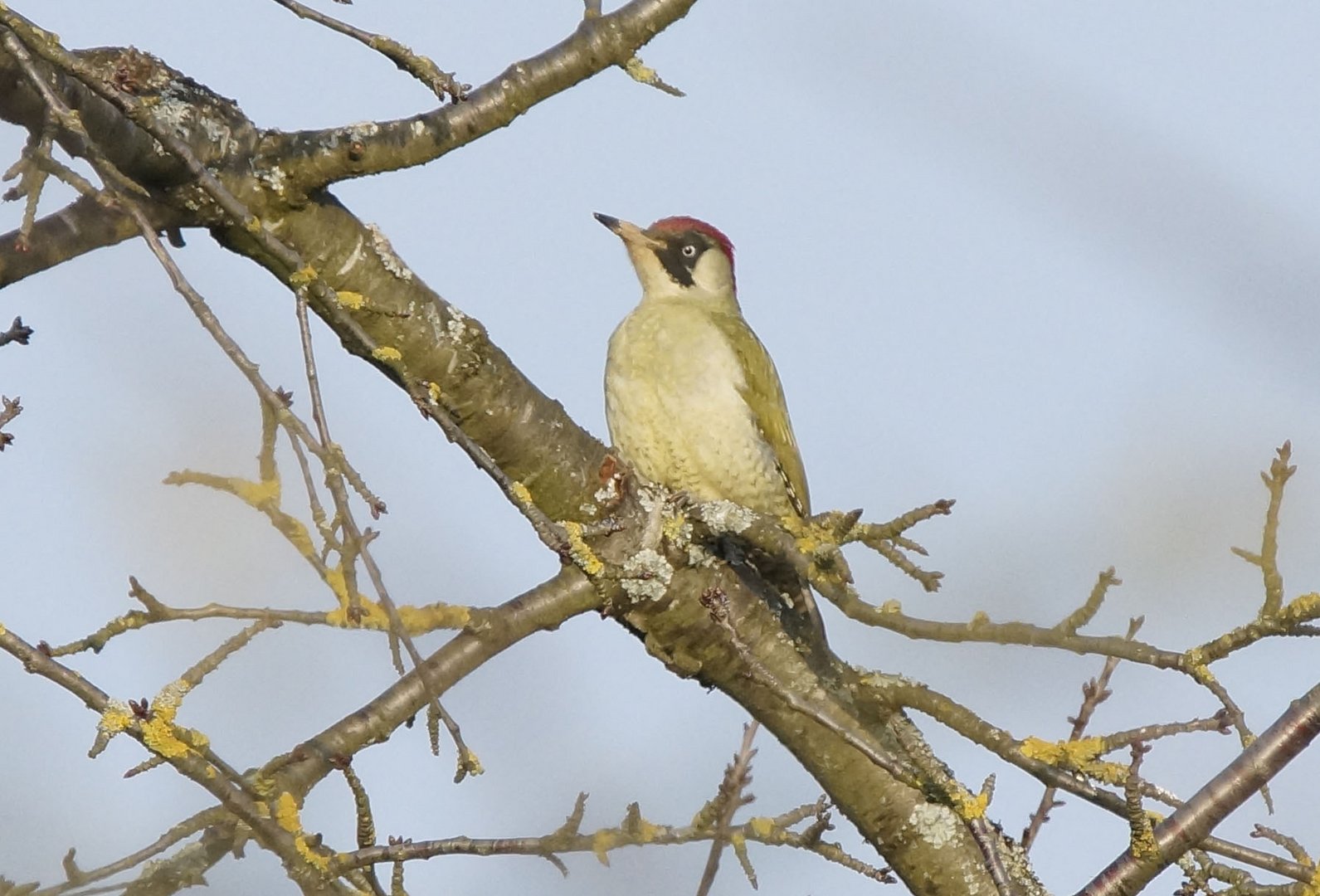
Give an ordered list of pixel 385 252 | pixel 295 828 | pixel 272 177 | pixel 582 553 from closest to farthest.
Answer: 1. pixel 295 828
2. pixel 272 177
3. pixel 385 252
4. pixel 582 553

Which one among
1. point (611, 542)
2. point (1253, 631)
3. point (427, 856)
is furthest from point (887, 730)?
point (427, 856)

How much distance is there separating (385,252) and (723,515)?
1.10 meters

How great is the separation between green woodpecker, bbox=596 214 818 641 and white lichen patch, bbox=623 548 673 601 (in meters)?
1.74

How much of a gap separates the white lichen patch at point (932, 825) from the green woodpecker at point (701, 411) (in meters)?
1.87

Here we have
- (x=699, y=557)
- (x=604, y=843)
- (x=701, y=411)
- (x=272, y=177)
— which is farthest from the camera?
(x=701, y=411)

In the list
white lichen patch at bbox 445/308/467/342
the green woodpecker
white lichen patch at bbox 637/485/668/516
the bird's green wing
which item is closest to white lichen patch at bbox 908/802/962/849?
white lichen patch at bbox 637/485/668/516

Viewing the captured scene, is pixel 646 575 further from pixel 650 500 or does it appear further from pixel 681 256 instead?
pixel 681 256

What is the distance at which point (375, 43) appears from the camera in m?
3.03

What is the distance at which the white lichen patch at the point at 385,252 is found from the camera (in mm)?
3834

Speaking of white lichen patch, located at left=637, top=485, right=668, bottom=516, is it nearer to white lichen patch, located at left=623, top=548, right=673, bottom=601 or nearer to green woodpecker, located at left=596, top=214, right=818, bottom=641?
white lichen patch, located at left=623, top=548, right=673, bottom=601

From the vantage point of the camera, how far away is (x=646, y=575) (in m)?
4.03

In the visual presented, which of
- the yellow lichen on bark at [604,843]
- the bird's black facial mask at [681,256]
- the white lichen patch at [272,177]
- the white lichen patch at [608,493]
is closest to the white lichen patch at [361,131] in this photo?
the white lichen patch at [272,177]

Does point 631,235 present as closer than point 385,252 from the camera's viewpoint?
No

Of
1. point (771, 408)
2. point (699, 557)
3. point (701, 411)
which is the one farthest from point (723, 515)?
point (771, 408)
